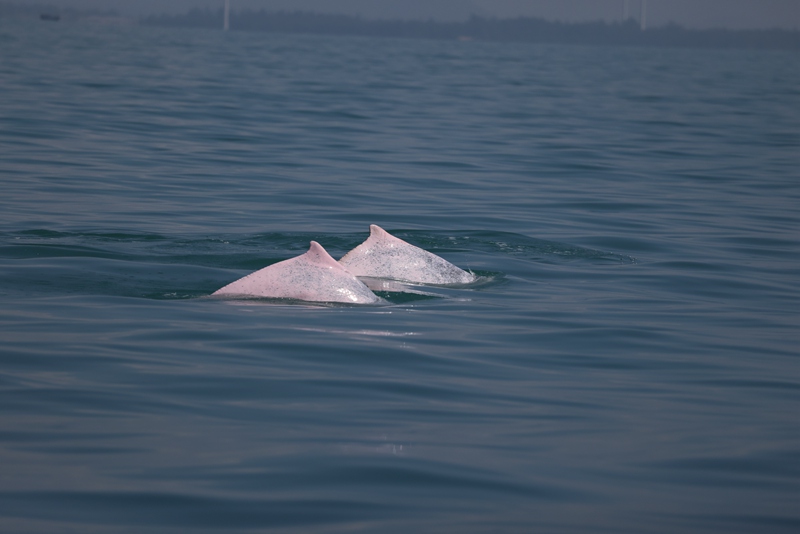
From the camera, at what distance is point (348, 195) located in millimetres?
17406

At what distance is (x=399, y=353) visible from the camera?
26.8ft

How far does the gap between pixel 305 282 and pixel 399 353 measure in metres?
1.68

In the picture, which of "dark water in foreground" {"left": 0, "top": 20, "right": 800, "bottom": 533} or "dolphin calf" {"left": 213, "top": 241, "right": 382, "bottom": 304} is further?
"dolphin calf" {"left": 213, "top": 241, "right": 382, "bottom": 304}

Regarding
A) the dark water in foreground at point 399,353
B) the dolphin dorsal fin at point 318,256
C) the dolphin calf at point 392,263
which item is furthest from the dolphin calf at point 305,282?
the dolphin calf at point 392,263

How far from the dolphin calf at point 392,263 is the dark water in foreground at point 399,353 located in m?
0.39

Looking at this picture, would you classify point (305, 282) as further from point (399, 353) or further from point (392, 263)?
point (399, 353)

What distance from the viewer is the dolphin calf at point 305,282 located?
9.52 meters

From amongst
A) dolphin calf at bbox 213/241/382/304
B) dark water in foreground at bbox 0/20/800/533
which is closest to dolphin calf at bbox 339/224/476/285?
dark water in foreground at bbox 0/20/800/533

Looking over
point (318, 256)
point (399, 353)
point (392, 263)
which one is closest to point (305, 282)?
point (318, 256)

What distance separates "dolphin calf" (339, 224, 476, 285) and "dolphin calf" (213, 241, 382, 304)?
Answer: 1.05 meters

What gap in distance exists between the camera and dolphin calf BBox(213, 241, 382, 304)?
31.2 feet

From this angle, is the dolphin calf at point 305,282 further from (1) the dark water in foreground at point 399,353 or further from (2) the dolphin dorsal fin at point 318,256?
(1) the dark water in foreground at point 399,353

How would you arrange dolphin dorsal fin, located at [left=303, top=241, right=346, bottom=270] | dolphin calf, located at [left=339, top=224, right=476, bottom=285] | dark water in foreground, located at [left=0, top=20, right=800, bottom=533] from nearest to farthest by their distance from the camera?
dark water in foreground, located at [left=0, top=20, right=800, bottom=533] → dolphin dorsal fin, located at [left=303, top=241, right=346, bottom=270] → dolphin calf, located at [left=339, top=224, right=476, bottom=285]

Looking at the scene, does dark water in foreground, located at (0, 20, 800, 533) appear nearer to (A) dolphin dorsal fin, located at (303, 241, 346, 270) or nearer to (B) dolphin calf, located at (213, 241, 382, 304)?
(B) dolphin calf, located at (213, 241, 382, 304)
